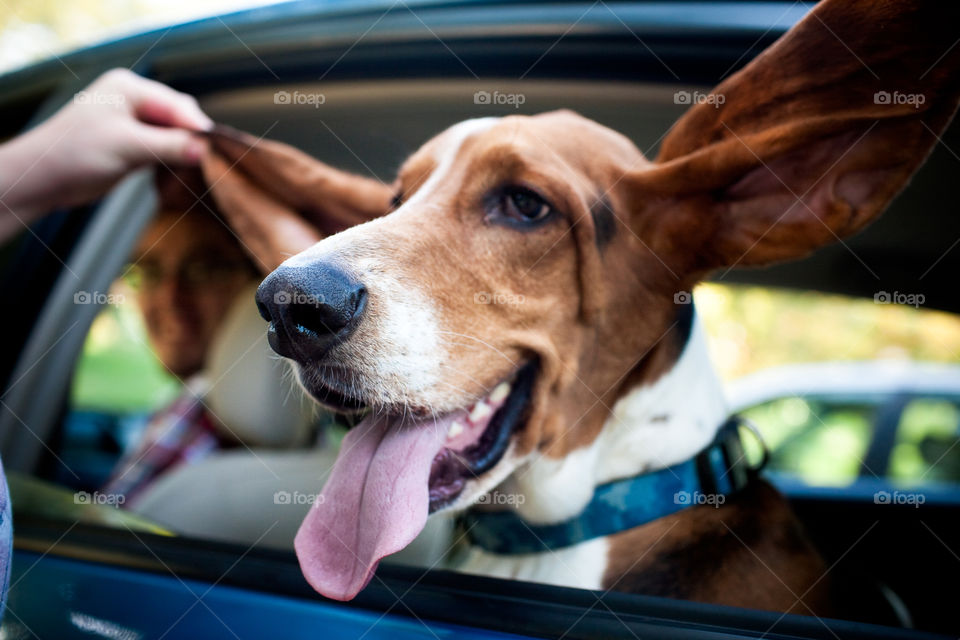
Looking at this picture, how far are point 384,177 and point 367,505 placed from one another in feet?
3.06

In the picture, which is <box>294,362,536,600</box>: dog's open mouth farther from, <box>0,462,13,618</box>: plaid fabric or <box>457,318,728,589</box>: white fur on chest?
<box>0,462,13,618</box>: plaid fabric

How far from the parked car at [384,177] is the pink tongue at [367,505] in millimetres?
38

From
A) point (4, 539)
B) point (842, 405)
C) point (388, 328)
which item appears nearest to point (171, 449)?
point (388, 328)

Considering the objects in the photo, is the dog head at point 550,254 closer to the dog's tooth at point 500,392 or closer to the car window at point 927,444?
the dog's tooth at point 500,392

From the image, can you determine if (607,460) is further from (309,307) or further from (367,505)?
(309,307)

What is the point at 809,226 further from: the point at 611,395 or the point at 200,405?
the point at 200,405

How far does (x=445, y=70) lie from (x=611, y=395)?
0.85 metres

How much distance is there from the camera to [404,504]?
1.34 meters

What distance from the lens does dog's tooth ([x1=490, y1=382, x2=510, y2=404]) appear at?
1.55 m

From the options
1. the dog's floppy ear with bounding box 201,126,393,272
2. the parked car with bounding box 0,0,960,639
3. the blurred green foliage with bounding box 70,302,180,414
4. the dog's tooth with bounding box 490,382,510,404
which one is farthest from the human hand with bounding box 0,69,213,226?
the dog's tooth with bounding box 490,382,510,404

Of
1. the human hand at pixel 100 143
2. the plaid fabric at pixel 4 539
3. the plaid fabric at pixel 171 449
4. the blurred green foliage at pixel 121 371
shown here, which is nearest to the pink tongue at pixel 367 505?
the plaid fabric at pixel 4 539

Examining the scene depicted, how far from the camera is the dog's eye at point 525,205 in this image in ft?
5.21

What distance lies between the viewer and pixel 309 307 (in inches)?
48.7

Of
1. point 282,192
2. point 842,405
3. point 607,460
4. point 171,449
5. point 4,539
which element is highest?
point 282,192
